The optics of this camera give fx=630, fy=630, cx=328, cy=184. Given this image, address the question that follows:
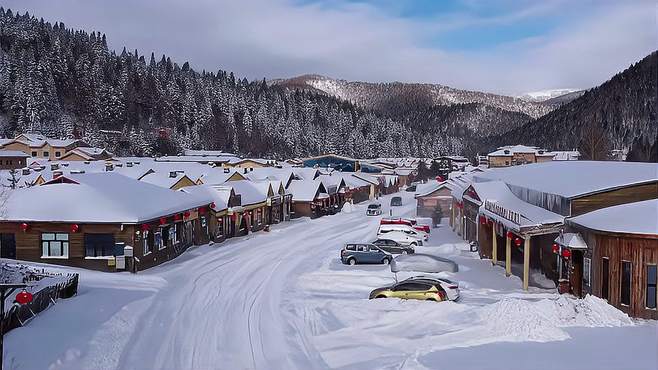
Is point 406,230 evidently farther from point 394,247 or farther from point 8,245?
point 8,245

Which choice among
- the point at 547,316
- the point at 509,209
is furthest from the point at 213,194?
the point at 547,316

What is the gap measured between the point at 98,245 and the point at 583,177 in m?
21.8

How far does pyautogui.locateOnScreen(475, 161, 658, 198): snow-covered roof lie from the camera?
77.2ft

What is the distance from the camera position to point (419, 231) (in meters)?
41.7

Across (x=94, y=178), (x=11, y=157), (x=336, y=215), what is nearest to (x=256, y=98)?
(x=11, y=157)

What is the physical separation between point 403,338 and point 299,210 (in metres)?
44.0

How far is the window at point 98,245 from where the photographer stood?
28.7 m

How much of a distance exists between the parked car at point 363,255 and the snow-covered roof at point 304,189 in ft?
93.4

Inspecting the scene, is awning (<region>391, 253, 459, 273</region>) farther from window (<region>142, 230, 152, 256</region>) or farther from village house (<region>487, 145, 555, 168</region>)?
village house (<region>487, 145, 555, 168</region>)

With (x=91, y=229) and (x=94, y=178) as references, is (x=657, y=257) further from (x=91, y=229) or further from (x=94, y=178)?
(x=94, y=178)

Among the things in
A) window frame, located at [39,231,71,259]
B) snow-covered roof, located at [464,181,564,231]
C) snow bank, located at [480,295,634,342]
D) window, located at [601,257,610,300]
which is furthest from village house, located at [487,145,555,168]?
snow bank, located at [480,295,634,342]

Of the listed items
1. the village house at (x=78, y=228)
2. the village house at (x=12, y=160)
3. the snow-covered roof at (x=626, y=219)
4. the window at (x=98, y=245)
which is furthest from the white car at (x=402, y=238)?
the village house at (x=12, y=160)

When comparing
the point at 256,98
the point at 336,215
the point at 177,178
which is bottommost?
the point at 336,215

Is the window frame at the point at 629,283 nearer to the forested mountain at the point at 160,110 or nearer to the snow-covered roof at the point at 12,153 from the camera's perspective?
the forested mountain at the point at 160,110
